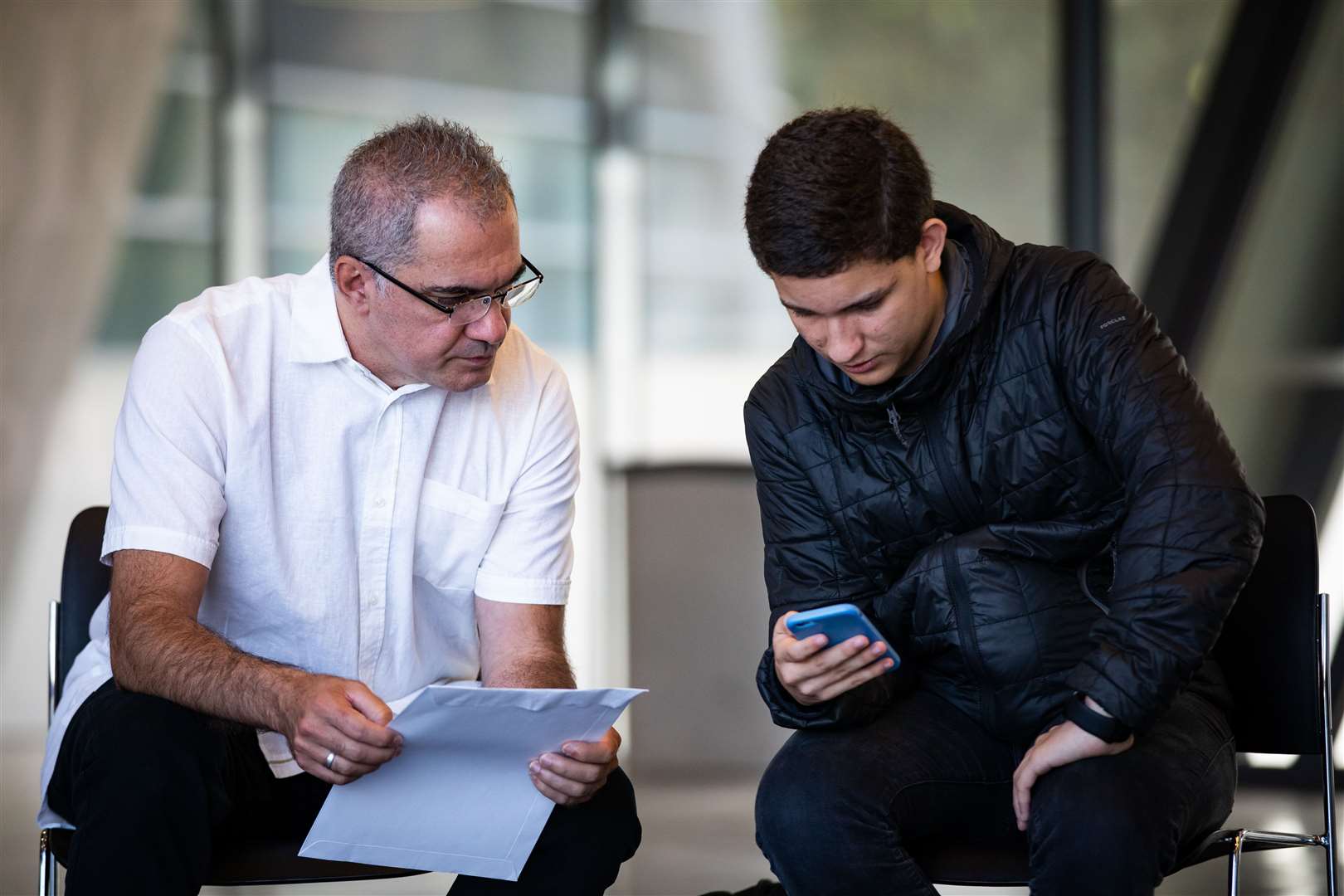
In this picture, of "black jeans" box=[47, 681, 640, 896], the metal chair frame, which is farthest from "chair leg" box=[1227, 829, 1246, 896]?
"black jeans" box=[47, 681, 640, 896]

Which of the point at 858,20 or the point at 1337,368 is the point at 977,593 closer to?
the point at 1337,368

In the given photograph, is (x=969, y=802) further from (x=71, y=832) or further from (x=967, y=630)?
(x=71, y=832)

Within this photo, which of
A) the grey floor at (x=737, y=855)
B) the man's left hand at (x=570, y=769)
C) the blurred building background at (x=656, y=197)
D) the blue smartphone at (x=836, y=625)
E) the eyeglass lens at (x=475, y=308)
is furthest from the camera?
the blurred building background at (x=656, y=197)

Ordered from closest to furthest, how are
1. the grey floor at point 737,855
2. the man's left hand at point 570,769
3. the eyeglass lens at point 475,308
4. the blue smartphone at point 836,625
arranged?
the blue smartphone at point 836,625 < the man's left hand at point 570,769 < the eyeglass lens at point 475,308 < the grey floor at point 737,855

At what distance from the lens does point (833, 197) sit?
64.4 inches

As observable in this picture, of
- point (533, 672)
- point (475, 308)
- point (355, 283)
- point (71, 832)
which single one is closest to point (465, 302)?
point (475, 308)

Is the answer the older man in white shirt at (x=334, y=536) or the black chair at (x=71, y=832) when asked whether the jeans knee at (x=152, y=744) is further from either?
the black chair at (x=71, y=832)

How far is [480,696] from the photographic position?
5.09 ft

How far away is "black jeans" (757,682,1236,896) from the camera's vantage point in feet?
4.97

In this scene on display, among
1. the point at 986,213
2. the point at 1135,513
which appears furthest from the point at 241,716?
the point at 986,213

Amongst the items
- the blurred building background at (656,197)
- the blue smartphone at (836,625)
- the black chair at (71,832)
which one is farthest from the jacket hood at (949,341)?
the blurred building background at (656,197)

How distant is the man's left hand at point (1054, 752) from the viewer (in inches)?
61.2

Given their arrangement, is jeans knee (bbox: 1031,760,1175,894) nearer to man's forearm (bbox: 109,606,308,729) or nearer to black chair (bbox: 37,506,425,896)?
black chair (bbox: 37,506,425,896)

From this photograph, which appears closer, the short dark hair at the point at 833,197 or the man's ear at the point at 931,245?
the short dark hair at the point at 833,197
